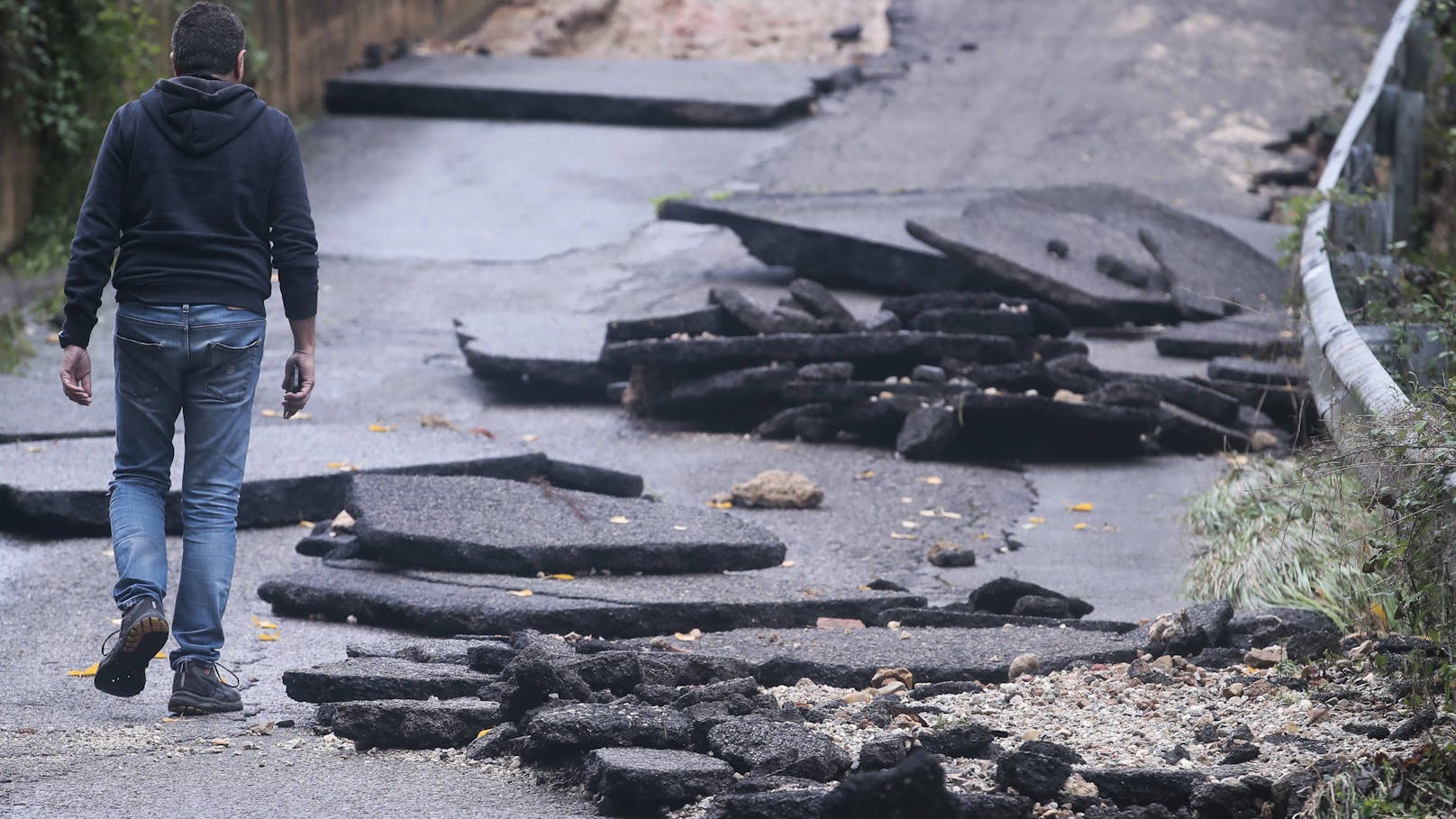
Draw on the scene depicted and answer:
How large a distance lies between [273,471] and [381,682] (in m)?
2.66

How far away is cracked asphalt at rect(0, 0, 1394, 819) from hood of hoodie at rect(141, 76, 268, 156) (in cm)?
162

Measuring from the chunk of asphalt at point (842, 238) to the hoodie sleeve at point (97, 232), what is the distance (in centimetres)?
594

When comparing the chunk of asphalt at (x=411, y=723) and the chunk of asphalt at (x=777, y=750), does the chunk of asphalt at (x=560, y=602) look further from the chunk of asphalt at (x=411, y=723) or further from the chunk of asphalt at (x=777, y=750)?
the chunk of asphalt at (x=777, y=750)

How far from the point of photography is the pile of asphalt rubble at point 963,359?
26.5 feet

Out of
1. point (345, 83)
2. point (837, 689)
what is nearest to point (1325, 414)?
point (837, 689)

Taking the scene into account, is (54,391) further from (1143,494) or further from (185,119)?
(1143,494)

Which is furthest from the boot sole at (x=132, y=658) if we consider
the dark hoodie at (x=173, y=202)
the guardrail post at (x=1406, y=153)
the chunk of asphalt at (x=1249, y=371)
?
the guardrail post at (x=1406, y=153)

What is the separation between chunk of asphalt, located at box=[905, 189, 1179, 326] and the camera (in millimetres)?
9227

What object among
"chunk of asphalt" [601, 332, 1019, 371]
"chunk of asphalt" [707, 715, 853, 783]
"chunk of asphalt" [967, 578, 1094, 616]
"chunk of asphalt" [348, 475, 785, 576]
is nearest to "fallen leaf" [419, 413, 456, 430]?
"chunk of asphalt" [601, 332, 1019, 371]

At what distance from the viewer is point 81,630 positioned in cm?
533

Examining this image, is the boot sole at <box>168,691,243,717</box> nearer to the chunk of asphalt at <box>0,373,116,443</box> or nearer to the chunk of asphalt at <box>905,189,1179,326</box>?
the chunk of asphalt at <box>0,373,116,443</box>

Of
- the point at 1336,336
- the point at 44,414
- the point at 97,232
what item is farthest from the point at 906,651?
the point at 44,414

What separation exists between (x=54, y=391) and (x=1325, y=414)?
624 centimetres

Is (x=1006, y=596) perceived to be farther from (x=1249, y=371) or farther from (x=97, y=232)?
(x=1249, y=371)
